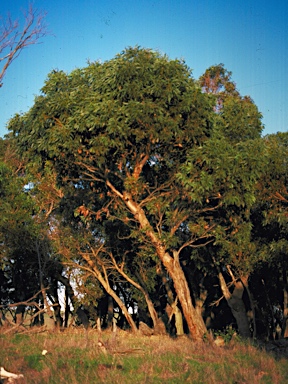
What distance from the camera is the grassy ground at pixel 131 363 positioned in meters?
11.7

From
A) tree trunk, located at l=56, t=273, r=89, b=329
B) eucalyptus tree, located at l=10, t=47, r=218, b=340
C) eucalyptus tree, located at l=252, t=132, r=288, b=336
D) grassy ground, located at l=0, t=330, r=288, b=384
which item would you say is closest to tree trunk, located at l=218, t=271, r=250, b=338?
eucalyptus tree, located at l=252, t=132, r=288, b=336

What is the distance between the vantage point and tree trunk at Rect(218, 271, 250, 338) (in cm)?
3080

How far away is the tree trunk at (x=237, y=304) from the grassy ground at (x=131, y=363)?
14.5 m

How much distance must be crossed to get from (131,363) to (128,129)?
9191mm

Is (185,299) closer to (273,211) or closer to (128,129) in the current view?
(128,129)

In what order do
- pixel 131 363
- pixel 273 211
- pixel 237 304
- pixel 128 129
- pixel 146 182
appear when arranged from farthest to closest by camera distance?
1. pixel 237 304
2. pixel 273 211
3. pixel 146 182
4. pixel 128 129
5. pixel 131 363

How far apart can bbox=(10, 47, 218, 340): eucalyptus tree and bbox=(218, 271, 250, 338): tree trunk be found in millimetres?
8668

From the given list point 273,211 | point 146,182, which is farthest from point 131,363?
point 273,211

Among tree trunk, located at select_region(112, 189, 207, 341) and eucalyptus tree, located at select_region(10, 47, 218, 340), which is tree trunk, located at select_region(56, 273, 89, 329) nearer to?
eucalyptus tree, located at select_region(10, 47, 218, 340)

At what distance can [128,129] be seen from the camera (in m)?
19.9

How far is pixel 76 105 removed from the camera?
2081 cm

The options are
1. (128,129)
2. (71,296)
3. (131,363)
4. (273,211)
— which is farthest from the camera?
(71,296)

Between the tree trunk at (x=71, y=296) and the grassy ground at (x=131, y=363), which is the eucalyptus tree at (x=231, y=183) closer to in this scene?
the grassy ground at (x=131, y=363)

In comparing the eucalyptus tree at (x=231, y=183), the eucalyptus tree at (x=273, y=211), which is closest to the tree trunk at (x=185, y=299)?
the eucalyptus tree at (x=231, y=183)
